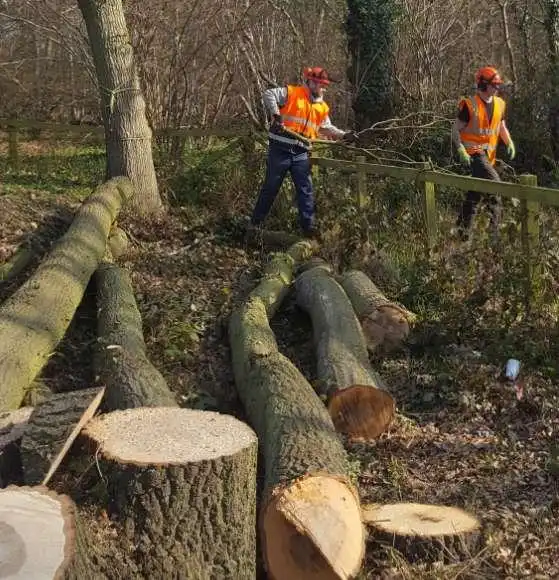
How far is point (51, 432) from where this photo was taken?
3.31 metres

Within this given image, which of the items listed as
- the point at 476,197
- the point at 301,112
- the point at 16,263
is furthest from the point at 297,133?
the point at 16,263

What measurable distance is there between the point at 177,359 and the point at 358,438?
167 centimetres

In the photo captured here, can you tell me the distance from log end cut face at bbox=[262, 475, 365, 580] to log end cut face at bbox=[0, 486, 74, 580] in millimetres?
1033

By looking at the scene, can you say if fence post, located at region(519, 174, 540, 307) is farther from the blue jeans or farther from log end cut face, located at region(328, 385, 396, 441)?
the blue jeans

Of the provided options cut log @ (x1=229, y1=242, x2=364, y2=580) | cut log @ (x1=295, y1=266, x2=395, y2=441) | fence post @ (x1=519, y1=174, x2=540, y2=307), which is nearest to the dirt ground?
cut log @ (x1=295, y1=266, x2=395, y2=441)

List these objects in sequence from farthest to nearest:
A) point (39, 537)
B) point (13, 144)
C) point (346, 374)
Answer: point (13, 144), point (346, 374), point (39, 537)

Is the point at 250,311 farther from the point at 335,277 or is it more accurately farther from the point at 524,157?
the point at 524,157

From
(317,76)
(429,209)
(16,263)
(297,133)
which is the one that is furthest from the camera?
(297,133)

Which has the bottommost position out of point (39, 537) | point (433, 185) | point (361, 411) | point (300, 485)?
point (361, 411)

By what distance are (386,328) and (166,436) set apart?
10.4 feet

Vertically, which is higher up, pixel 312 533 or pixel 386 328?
pixel 386 328

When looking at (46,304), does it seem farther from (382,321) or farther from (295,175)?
(295,175)

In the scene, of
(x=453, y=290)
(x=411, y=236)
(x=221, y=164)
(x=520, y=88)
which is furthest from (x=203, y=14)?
(x=453, y=290)

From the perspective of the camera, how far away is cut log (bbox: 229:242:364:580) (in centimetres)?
331
